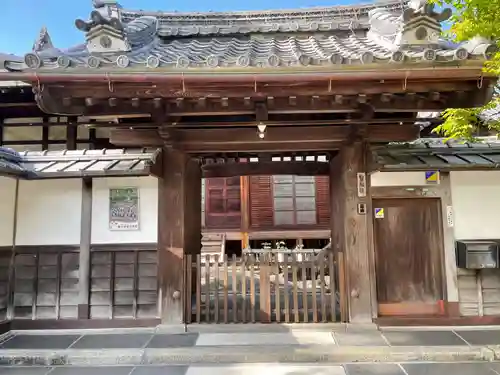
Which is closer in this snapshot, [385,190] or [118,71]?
[118,71]

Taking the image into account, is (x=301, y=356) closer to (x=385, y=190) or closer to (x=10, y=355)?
(x=385, y=190)

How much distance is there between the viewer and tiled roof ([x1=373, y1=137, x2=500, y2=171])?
4750mm

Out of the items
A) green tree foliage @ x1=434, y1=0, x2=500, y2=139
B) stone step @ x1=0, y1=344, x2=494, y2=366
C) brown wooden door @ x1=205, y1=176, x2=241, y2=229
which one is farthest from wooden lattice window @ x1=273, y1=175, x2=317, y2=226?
green tree foliage @ x1=434, y1=0, x2=500, y2=139

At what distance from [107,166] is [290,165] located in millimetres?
3236

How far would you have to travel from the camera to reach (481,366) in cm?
375

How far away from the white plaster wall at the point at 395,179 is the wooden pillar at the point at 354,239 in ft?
0.63

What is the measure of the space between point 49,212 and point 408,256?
17.9 ft

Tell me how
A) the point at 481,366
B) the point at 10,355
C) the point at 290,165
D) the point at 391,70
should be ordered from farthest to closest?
the point at 290,165 < the point at 10,355 < the point at 481,366 < the point at 391,70

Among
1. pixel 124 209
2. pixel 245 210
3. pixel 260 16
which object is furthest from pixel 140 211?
pixel 245 210

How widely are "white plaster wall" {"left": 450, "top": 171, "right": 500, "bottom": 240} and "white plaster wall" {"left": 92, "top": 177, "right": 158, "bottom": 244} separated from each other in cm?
445

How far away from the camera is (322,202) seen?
533 inches

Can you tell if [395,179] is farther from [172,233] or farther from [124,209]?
[124,209]

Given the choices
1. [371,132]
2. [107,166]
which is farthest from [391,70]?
[107,166]

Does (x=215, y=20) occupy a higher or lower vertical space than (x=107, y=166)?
higher
